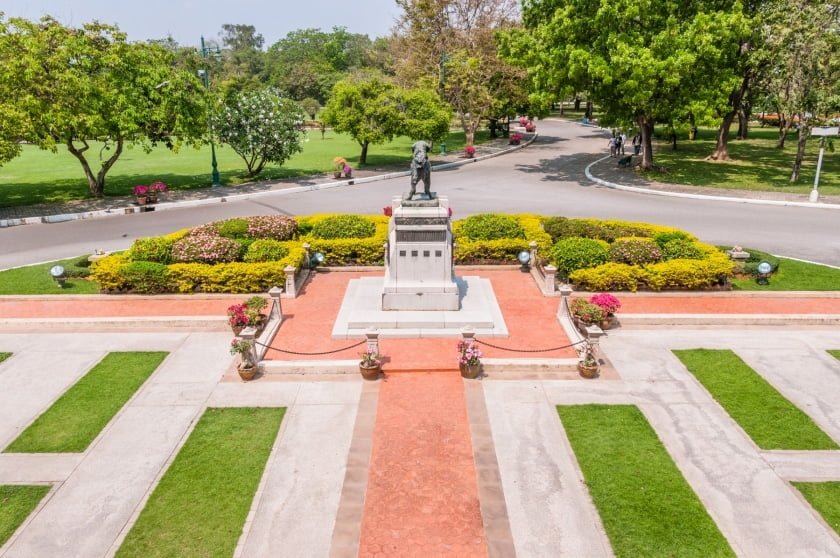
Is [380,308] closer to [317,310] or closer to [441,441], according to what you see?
[317,310]

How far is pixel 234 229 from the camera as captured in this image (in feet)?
67.2

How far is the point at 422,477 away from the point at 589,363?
16.2 feet

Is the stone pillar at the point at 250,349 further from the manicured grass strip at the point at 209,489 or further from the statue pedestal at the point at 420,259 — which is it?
the statue pedestal at the point at 420,259

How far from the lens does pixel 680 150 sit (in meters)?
46.5

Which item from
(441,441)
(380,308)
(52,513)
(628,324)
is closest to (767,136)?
(628,324)

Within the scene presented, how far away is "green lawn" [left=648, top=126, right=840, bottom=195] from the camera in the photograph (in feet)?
106

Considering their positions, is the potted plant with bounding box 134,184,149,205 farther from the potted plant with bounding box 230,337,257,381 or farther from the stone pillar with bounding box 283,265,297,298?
the potted plant with bounding box 230,337,257,381

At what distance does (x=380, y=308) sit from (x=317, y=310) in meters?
1.98

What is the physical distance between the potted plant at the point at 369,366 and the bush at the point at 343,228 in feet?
28.2

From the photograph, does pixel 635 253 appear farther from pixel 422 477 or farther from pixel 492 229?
pixel 422 477

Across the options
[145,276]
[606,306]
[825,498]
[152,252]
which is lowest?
[825,498]

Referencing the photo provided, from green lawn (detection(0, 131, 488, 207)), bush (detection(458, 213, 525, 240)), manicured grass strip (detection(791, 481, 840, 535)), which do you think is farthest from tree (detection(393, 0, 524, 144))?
manicured grass strip (detection(791, 481, 840, 535))

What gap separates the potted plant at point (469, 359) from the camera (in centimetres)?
1258

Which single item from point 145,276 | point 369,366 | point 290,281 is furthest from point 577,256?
point 145,276
